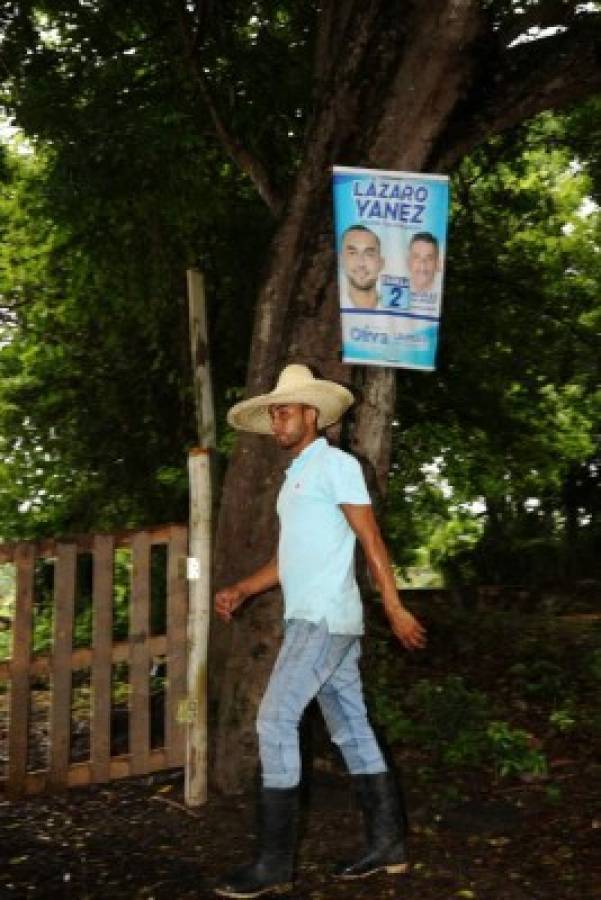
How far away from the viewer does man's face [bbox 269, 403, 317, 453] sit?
4.16 m

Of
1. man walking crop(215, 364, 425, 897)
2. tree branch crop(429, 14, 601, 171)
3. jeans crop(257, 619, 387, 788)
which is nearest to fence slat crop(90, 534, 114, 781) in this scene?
man walking crop(215, 364, 425, 897)

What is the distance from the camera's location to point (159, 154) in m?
7.00

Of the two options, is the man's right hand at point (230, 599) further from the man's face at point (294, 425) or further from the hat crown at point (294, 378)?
the hat crown at point (294, 378)

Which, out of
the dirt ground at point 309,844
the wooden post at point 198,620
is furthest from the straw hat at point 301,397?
the dirt ground at point 309,844

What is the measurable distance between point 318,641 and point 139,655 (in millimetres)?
2078

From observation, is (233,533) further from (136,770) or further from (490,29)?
(490,29)

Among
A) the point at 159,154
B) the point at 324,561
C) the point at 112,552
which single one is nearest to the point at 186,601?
the point at 112,552

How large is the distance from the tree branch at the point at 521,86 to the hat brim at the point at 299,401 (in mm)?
1930

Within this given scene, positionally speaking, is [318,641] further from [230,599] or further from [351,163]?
[351,163]

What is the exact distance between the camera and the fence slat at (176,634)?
18.5ft

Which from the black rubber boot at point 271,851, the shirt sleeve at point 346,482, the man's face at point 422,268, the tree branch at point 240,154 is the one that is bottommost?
the black rubber boot at point 271,851

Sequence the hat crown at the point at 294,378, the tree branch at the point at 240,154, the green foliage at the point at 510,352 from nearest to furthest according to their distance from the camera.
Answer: the hat crown at the point at 294,378, the tree branch at the point at 240,154, the green foliage at the point at 510,352

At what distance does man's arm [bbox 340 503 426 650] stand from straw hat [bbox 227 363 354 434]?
528 millimetres

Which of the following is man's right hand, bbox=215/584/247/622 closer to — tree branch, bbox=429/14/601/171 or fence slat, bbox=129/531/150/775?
fence slat, bbox=129/531/150/775
